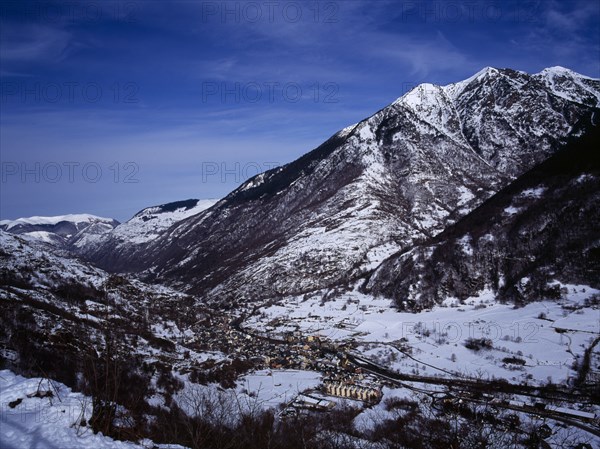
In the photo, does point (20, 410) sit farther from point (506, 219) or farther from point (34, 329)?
point (506, 219)

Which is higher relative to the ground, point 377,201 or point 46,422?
point 377,201

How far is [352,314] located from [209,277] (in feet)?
276

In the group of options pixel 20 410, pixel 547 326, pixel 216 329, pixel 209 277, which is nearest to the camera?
pixel 20 410

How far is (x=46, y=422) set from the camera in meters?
9.13

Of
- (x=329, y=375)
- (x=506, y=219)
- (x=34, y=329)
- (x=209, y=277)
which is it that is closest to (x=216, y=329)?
(x=329, y=375)

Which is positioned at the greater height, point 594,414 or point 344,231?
point 344,231

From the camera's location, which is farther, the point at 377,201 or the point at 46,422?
the point at 377,201

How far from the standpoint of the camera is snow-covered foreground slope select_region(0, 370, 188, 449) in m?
8.57

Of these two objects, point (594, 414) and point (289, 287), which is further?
point (289, 287)

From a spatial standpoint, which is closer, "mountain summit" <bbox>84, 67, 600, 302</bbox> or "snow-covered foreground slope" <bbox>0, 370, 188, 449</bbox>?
"snow-covered foreground slope" <bbox>0, 370, 188, 449</bbox>

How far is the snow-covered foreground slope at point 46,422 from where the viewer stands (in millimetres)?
8570

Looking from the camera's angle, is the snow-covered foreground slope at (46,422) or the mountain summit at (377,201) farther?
the mountain summit at (377,201)

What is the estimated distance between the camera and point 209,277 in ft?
515

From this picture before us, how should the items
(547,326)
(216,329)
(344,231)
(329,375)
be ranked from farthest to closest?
(344,231) < (216,329) < (547,326) < (329,375)
